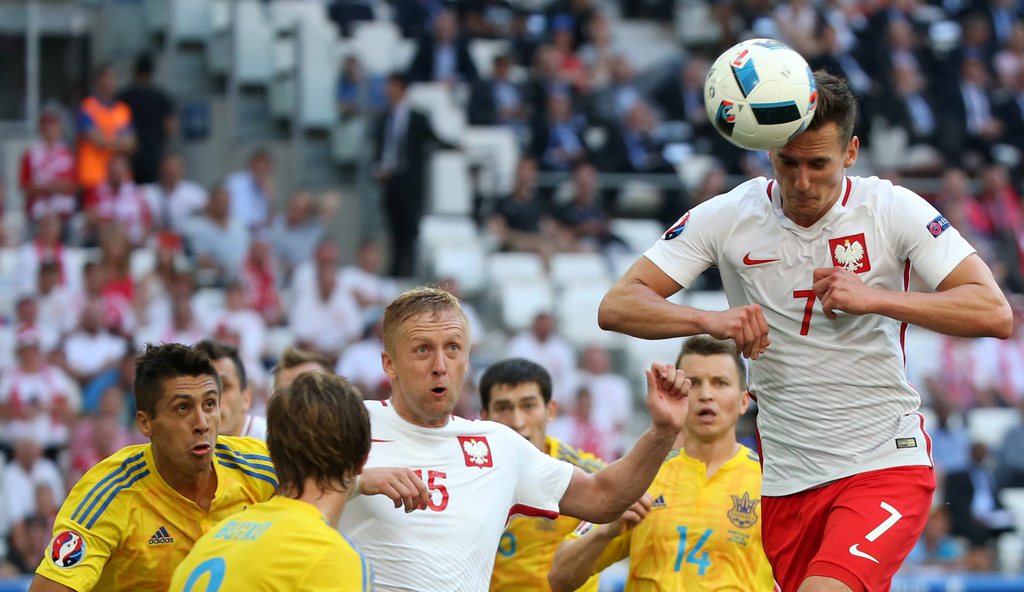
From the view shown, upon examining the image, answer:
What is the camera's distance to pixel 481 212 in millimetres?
18234

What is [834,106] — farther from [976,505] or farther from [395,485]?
[976,505]

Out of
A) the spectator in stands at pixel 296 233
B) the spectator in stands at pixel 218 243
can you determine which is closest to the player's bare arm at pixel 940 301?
the spectator in stands at pixel 218 243

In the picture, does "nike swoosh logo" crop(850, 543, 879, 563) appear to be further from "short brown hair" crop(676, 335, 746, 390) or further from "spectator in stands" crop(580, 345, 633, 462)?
"spectator in stands" crop(580, 345, 633, 462)

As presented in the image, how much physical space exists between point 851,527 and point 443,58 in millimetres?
13658

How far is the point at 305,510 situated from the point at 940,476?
11892mm

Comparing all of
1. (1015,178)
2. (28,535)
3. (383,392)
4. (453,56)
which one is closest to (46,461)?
(28,535)

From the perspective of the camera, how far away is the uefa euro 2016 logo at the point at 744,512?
759cm

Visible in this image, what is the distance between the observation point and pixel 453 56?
19.2m

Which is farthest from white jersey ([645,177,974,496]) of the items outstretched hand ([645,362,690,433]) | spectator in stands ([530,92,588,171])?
spectator in stands ([530,92,588,171])

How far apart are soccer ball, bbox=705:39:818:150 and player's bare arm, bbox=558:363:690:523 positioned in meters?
0.98

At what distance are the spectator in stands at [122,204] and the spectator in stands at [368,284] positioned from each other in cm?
216

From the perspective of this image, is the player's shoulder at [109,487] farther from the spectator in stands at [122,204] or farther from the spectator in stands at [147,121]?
the spectator in stands at [147,121]

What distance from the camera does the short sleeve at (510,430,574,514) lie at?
671 centimetres

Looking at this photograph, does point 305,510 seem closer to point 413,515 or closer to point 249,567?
point 249,567
